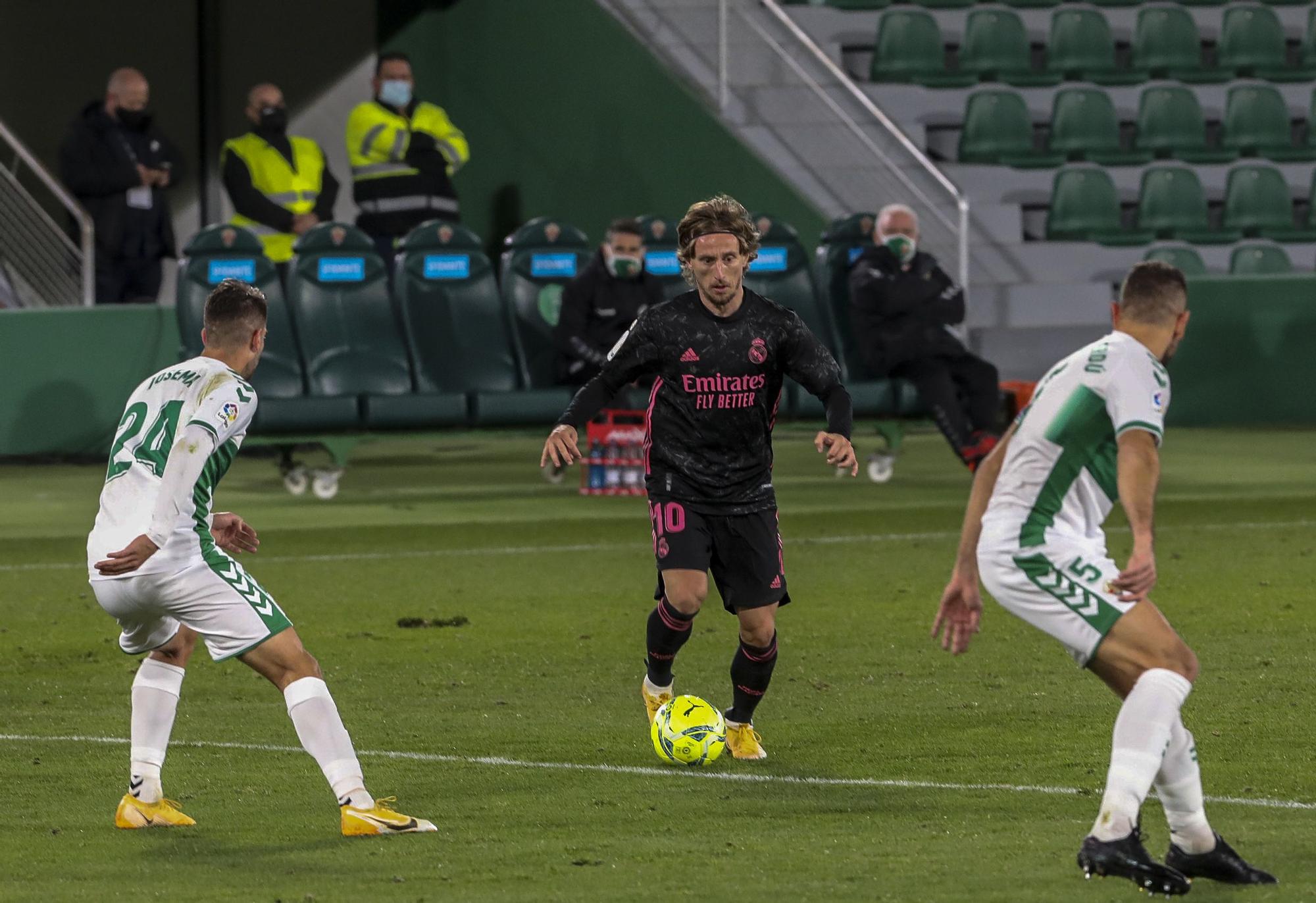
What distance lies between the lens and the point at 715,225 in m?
6.98

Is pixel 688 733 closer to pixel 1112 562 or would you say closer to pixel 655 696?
pixel 655 696

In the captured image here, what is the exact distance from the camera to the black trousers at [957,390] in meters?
15.3

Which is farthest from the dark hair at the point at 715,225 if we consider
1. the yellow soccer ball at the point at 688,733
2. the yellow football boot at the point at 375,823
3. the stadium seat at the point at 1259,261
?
the stadium seat at the point at 1259,261

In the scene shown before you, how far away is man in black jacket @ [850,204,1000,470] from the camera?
15.4 metres

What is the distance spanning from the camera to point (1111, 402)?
5230 mm

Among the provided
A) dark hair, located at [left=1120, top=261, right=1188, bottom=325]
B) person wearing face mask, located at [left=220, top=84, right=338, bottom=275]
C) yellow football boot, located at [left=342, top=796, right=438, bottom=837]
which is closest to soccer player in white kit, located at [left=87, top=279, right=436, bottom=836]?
yellow football boot, located at [left=342, top=796, right=438, bottom=837]

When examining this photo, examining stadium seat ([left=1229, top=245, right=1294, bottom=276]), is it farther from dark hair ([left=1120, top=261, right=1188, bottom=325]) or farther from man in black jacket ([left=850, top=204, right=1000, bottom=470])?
dark hair ([left=1120, top=261, right=1188, bottom=325])

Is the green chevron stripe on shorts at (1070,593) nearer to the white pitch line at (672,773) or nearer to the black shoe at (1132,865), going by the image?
the black shoe at (1132,865)

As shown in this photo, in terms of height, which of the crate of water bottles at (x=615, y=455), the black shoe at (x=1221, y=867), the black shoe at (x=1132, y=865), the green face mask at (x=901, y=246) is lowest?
the crate of water bottles at (x=615, y=455)

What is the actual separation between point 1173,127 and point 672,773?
15875 mm

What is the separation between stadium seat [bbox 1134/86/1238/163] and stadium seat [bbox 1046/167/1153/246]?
3.73 ft

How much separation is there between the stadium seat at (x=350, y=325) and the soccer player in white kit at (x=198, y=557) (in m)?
9.25

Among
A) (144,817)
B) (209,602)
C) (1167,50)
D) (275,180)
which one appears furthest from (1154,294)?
(1167,50)

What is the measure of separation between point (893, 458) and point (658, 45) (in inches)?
213
